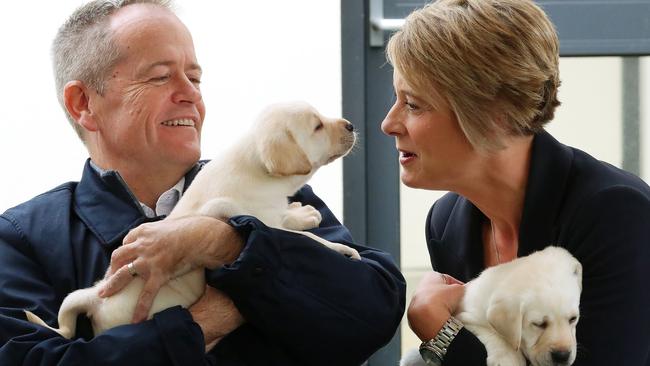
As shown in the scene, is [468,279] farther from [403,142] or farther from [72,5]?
[72,5]

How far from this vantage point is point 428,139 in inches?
77.5

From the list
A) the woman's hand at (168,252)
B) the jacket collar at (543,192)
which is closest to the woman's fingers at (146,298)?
the woman's hand at (168,252)

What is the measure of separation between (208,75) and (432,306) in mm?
1353

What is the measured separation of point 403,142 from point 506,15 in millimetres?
328

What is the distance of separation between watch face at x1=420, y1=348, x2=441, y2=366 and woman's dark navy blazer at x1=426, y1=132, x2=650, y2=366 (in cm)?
3

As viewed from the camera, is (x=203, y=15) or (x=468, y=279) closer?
(x=468, y=279)

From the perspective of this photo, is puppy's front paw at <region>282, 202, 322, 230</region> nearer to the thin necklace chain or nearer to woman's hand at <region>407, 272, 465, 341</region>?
woman's hand at <region>407, 272, 465, 341</region>

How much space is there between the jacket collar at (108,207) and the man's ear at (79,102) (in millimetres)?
139

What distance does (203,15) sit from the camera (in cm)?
299

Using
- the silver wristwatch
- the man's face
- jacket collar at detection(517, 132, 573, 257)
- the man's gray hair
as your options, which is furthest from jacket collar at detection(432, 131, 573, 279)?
the man's gray hair

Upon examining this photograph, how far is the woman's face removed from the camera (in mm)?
1963

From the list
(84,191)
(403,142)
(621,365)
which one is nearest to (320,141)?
(403,142)

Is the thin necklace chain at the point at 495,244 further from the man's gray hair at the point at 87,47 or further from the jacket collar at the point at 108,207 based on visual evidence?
the man's gray hair at the point at 87,47

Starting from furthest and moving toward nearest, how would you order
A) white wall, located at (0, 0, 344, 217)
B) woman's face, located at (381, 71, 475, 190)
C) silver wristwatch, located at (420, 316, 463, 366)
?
1. white wall, located at (0, 0, 344, 217)
2. woman's face, located at (381, 71, 475, 190)
3. silver wristwatch, located at (420, 316, 463, 366)
